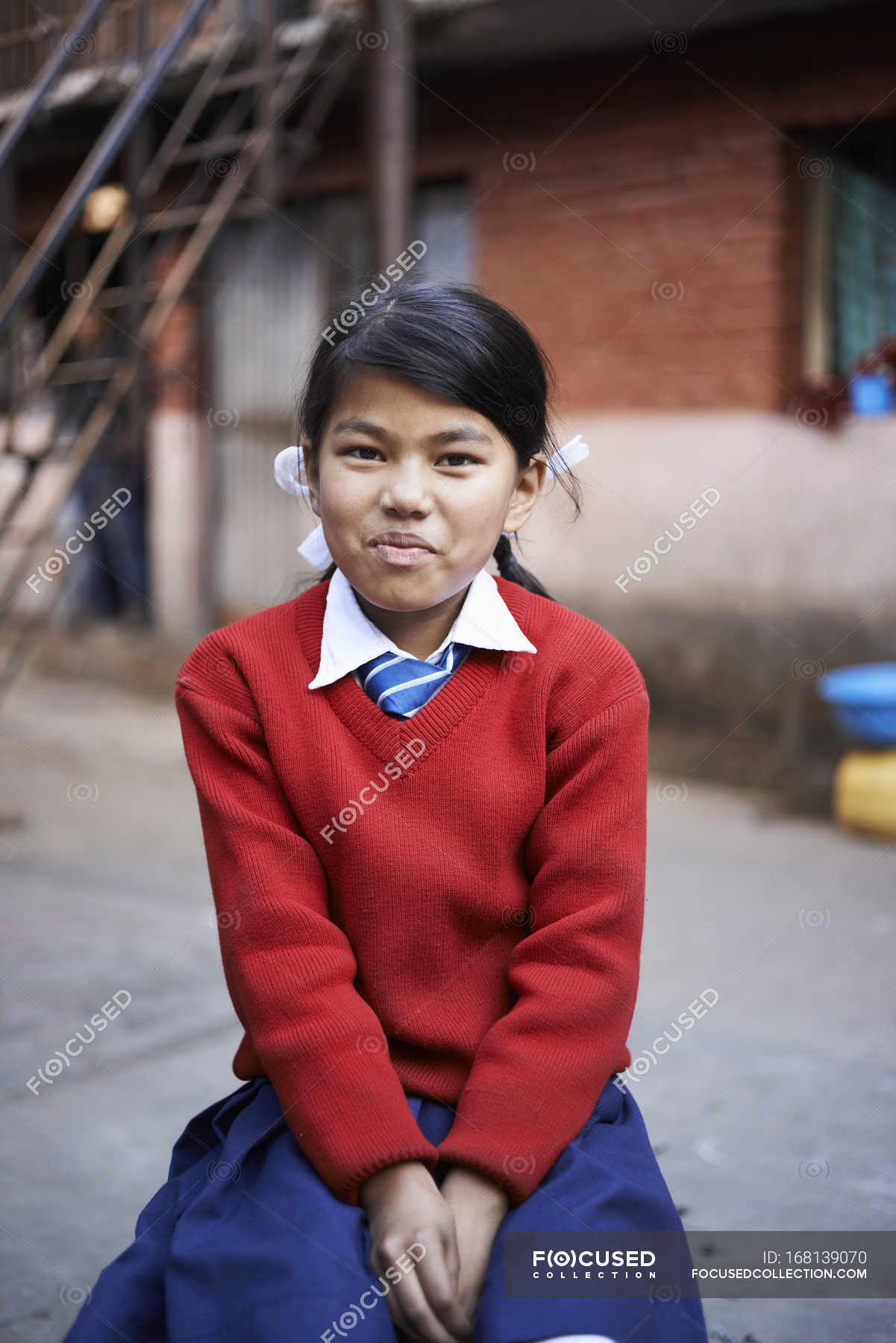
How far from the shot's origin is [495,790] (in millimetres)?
1317

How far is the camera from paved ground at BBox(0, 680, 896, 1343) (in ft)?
6.96

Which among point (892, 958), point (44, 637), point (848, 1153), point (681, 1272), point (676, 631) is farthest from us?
point (44, 637)

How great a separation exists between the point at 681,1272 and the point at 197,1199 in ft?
1.61

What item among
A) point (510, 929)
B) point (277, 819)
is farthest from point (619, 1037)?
point (277, 819)

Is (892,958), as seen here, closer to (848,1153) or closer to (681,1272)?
(848,1153)

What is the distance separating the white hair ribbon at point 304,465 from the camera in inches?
57.2

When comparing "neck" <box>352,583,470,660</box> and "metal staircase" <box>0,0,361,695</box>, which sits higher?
"metal staircase" <box>0,0,361,695</box>

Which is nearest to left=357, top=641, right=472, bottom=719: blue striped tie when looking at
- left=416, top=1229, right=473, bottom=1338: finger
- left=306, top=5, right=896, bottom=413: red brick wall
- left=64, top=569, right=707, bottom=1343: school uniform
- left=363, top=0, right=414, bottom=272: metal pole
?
left=64, top=569, right=707, bottom=1343: school uniform

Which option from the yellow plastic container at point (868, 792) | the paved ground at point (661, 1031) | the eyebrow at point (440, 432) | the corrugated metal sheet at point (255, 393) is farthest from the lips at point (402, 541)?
the corrugated metal sheet at point (255, 393)

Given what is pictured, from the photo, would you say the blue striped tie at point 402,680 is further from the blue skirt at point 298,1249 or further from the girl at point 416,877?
the blue skirt at point 298,1249

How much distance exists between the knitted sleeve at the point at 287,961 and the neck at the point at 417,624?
179mm

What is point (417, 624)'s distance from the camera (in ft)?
4.66

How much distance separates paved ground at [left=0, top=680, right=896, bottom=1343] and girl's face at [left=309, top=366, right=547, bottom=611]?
1.31 meters

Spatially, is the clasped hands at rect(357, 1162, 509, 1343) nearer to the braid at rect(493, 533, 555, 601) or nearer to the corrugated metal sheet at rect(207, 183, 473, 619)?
the braid at rect(493, 533, 555, 601)
